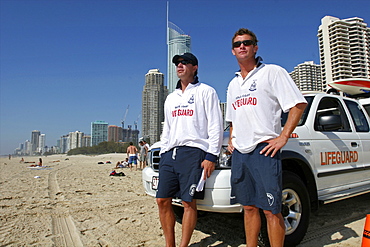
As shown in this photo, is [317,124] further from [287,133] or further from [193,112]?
[193,112]

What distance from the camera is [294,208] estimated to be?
2.80 metres

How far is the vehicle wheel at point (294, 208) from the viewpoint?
8.74 ft

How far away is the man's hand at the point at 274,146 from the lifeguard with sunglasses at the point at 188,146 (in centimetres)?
53

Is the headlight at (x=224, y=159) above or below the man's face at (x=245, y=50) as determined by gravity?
below

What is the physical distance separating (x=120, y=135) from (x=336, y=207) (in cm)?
11017

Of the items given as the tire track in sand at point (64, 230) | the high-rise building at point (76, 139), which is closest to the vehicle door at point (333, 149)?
the tire track in sand at point (64, 230)

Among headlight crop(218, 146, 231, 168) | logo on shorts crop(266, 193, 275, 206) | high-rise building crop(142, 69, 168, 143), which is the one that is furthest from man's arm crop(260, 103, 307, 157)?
high-rise building crop(142, 69, 168, 143)

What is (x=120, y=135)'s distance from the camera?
11025 centimetres

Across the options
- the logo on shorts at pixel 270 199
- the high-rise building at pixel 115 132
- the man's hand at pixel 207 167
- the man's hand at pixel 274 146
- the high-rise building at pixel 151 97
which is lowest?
the logo on shorts at pixel 270 199

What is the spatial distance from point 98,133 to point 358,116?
12992 cm

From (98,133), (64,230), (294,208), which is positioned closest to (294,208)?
(294,208)

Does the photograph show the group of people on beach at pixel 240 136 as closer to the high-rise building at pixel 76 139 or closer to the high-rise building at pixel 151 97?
the high-rise building at pixel 151 97

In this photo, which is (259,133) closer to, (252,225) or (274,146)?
(274,146)

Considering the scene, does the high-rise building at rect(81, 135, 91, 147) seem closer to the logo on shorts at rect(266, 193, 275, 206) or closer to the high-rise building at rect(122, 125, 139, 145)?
the high-rise building at rect(122, 125, 139, 145)
